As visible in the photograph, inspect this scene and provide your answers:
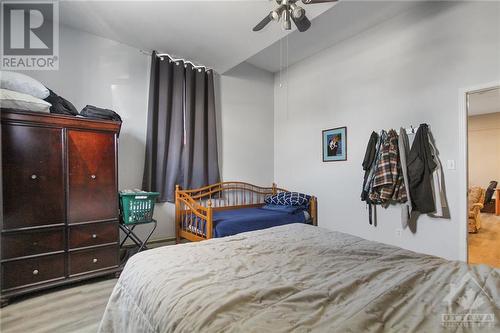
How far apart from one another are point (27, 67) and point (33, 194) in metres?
1.47

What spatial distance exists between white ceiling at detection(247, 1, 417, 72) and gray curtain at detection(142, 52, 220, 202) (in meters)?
1.21

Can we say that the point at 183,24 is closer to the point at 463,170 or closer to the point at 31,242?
the point at 31,242

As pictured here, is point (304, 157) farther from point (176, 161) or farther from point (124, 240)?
point (124, 240)

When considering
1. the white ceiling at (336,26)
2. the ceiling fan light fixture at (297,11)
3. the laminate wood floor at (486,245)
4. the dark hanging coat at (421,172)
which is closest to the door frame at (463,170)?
the dark hanging coat at (421,172)

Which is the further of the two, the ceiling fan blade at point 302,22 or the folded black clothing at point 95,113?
the folded black clothing at point 95,113

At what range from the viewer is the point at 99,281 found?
95.9 inches

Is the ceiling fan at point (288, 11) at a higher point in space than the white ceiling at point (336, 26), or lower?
lower

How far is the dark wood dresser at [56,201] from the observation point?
203cm

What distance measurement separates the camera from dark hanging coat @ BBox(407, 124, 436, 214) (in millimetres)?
2650

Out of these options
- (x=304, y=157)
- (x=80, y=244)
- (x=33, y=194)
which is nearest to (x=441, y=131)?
(x=304, y=157)

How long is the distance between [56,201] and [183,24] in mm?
2172

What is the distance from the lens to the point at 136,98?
134 inches

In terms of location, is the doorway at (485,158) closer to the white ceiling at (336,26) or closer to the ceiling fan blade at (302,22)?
the white ceiling at (336,26)

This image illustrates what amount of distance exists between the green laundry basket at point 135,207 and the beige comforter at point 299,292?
1405 millimetres
